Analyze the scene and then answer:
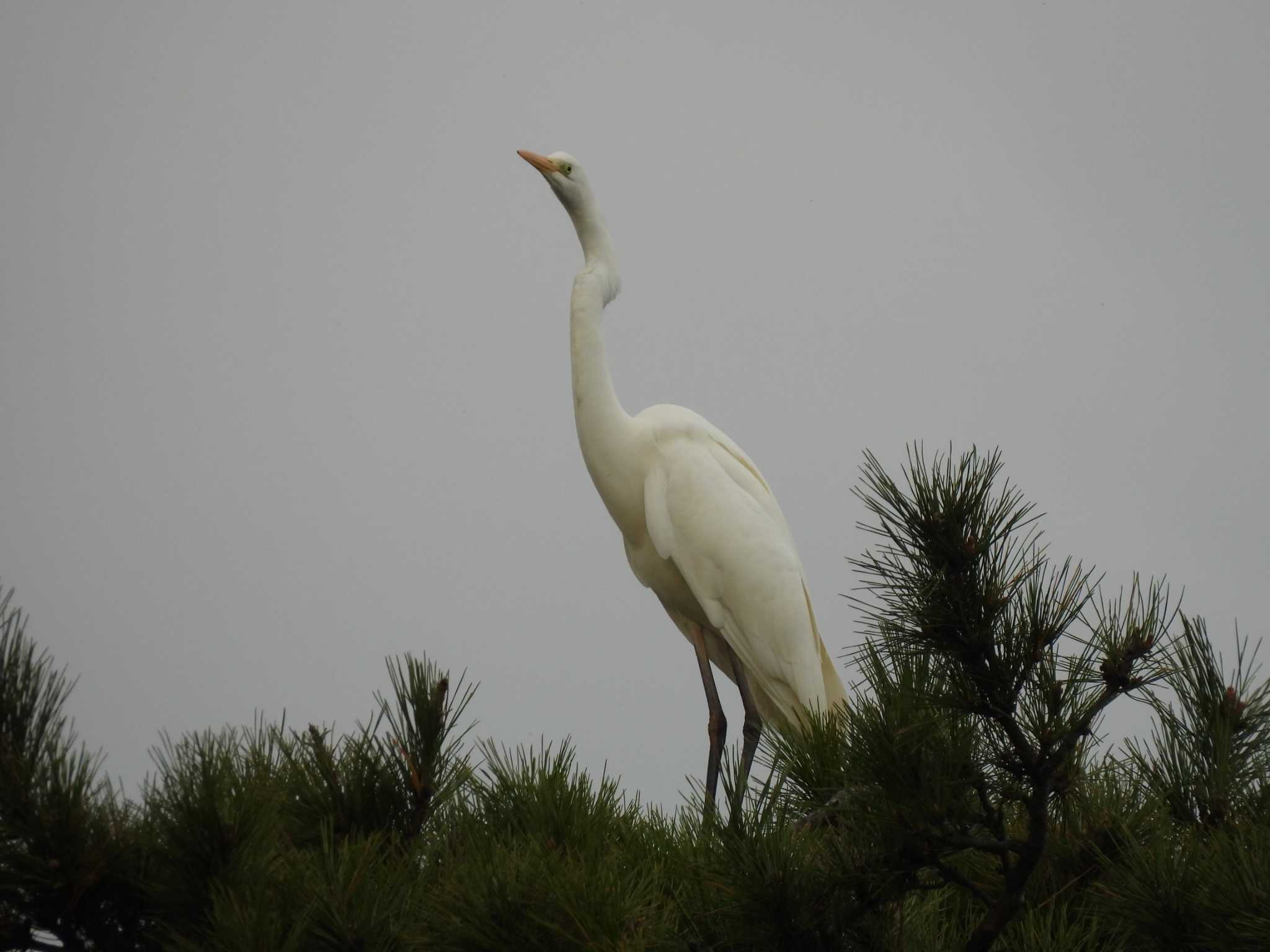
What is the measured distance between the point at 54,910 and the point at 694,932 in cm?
91

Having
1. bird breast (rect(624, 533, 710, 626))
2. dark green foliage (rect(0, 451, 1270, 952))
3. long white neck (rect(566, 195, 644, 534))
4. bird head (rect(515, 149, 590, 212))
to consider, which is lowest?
dark green foliage (rect(0, 451, 1270, 952))

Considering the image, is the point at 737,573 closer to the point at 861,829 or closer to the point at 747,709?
the point at 747,709

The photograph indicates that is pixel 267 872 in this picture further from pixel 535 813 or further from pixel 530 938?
pixel 535 813

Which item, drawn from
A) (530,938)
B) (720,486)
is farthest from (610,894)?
(720,486)

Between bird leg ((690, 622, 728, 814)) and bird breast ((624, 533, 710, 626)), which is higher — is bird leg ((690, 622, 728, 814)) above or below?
below

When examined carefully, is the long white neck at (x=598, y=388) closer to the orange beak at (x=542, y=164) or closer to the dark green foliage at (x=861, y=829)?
the orange beak at (x=542, y=164)

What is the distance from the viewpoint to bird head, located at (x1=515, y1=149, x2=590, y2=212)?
451 cm

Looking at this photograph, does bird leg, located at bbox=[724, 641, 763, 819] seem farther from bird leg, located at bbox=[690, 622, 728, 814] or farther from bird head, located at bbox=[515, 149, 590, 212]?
bird head, located at bbox=[515, 149, 590, 212]

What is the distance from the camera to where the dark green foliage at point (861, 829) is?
1.57 metres

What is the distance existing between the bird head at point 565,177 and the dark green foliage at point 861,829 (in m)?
2.97

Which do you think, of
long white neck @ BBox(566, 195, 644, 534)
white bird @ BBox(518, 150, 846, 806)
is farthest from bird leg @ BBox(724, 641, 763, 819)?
long white neck @ BBox(566, 195, 644, 534)

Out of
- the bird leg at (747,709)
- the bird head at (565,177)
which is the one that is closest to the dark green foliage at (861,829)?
the bird leg at (747,709)

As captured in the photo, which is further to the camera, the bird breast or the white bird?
the bird breast

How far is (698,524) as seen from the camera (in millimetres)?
4371
